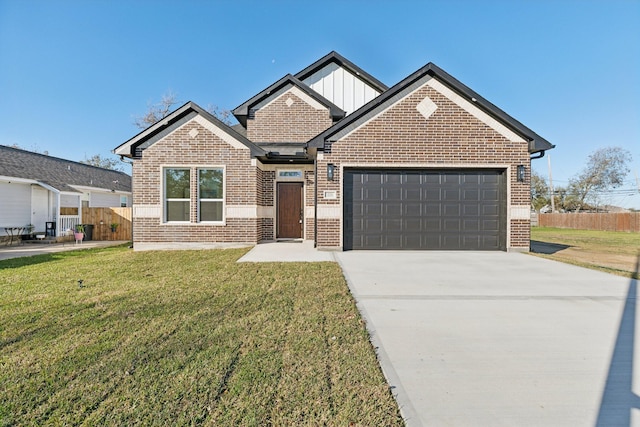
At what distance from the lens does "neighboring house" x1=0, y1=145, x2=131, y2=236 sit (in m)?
13.6

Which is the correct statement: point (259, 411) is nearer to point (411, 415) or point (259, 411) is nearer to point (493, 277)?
point (411, 415)

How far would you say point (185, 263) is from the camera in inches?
294

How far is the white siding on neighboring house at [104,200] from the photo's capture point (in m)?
19.7

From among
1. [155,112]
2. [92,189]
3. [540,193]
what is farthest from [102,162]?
[540,193]

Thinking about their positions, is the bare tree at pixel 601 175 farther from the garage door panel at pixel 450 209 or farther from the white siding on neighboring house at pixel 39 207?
the white siding on neighboring house at pixel 39 207

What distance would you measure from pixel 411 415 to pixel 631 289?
5.82 m

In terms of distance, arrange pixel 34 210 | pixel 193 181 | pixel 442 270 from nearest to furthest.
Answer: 1. pixel 442 270
2. pixel 193 181
3. pixel 34 210

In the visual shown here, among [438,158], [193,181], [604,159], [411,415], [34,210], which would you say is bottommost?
[411,415]

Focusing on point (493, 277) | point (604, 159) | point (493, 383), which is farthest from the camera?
point (604, 159)

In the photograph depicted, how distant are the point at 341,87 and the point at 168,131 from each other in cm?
797

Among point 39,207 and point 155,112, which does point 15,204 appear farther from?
point 155,112

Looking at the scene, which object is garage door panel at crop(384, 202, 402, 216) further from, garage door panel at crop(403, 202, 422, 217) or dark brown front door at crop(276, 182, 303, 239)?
dark brown front door at crop(276, 182, 303, 239)

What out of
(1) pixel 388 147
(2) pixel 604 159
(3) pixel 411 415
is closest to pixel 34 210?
(1) pixel 388 147

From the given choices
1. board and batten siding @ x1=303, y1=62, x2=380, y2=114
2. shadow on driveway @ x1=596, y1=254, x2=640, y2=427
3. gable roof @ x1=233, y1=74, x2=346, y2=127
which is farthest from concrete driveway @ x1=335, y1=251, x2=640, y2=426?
board and batten siding @ x1=303, y1=62, x2=380, y2=114
